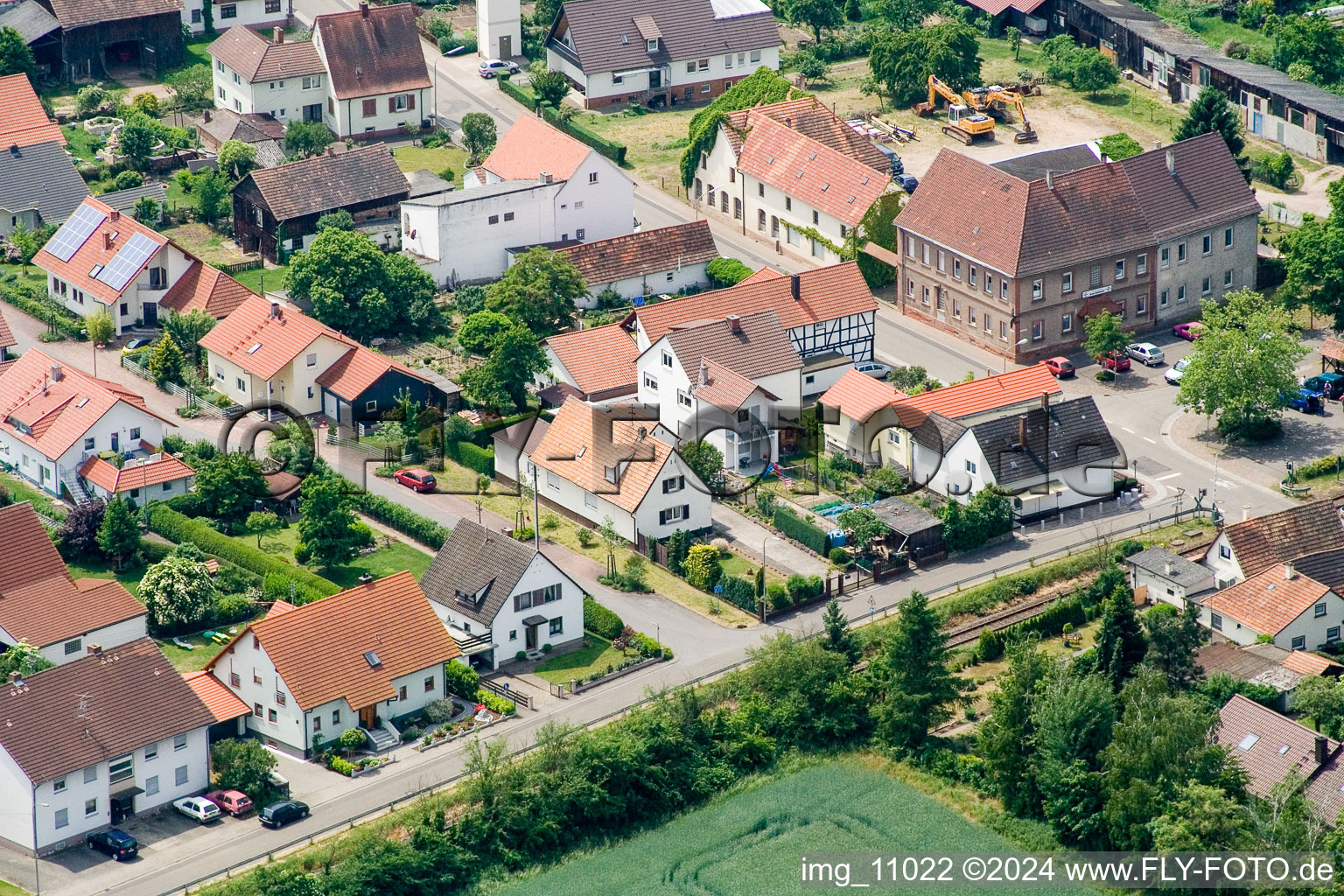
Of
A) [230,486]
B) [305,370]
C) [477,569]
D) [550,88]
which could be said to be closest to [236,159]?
[550,88]

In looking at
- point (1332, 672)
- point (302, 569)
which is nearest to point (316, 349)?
point (302, 569)

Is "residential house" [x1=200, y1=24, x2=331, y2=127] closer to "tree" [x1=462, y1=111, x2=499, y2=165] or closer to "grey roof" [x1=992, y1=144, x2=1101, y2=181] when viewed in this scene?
"tree" [x1=462, y1=111, x2=499, y2=165]

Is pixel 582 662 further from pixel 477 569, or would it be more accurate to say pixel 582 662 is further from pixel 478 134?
pixel 478 134

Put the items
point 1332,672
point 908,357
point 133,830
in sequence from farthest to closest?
point 908,357 → point 1332,672 → point 133,830

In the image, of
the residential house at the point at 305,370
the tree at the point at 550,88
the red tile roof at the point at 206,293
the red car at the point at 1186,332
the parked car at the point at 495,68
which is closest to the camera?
the residential house at the point at 305,370

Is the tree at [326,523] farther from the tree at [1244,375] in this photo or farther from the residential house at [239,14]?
Answer: the residential house at [239,14]

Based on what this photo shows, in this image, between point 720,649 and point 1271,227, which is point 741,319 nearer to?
point 720,649

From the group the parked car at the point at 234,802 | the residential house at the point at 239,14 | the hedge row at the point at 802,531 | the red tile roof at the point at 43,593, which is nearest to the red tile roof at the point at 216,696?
the parked car at the point at 234,802
